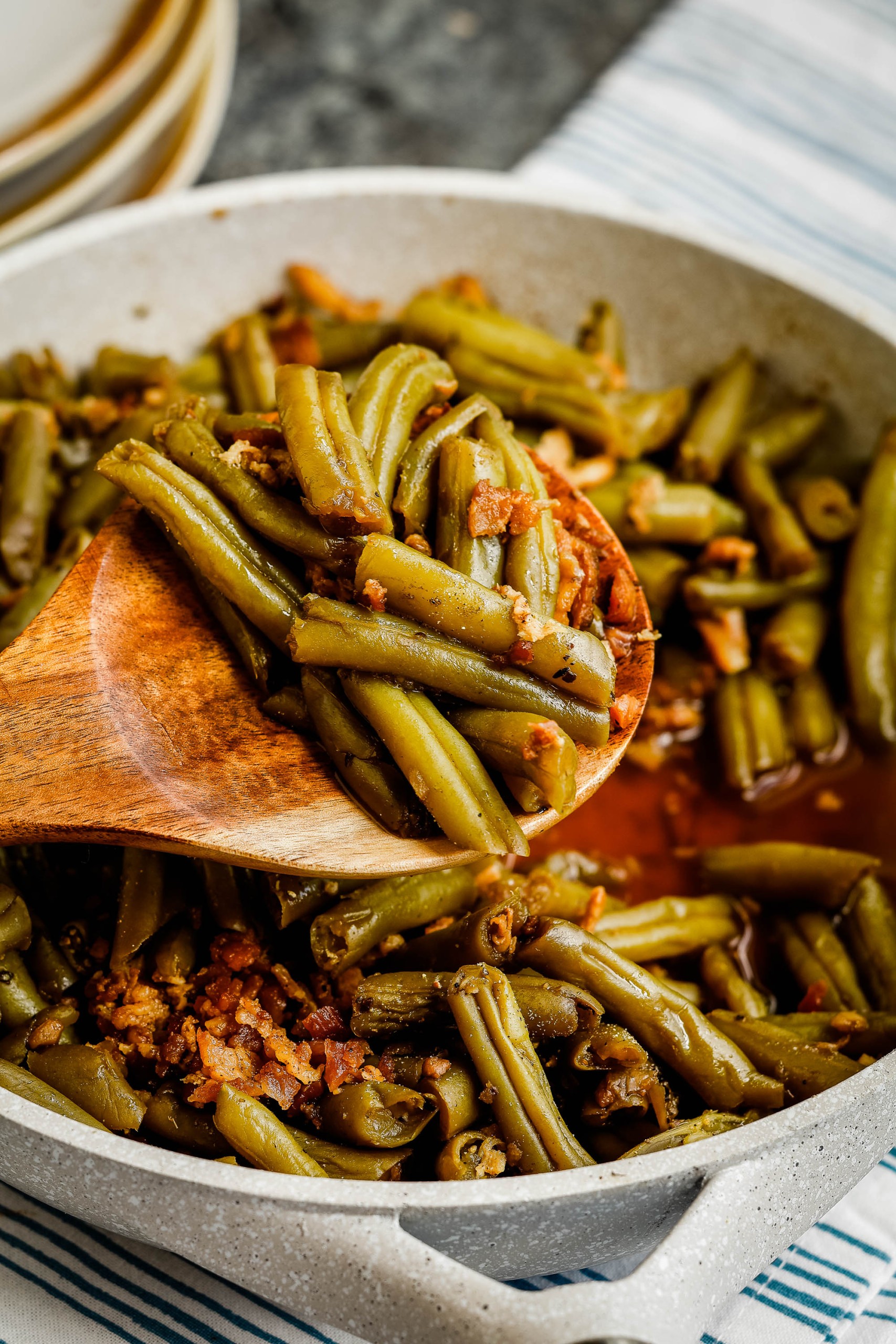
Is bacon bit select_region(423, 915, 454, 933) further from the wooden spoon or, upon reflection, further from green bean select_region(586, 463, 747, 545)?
green bean select_region(586, 463, 747, 545)

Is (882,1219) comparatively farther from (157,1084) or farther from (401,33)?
(401,33)

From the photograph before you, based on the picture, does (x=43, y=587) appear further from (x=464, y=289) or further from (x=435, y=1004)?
(x=464, y=289)

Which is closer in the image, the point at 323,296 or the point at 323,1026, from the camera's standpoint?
the point at 323,1026

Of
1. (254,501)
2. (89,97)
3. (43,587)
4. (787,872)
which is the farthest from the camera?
(89,97)

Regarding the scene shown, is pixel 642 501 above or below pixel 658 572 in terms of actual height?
above

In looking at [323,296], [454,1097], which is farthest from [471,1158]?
[323,296]

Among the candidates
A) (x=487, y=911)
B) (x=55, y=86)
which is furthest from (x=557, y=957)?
(x=55, y=86)

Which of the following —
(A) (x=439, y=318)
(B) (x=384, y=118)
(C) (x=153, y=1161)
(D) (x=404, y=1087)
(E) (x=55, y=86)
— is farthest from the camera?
(B) (x=384, y=118)

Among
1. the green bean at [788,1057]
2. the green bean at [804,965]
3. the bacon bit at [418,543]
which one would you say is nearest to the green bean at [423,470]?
the bacon bit at [418,543]
